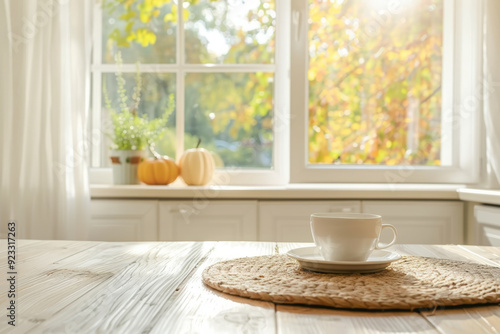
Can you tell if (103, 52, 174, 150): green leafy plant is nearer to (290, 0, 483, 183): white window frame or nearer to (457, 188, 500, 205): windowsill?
(290, 0, 483, 183): white window frame

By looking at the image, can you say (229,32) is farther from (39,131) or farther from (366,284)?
(366,284)

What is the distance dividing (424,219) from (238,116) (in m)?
0.97

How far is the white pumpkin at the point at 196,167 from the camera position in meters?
2.57

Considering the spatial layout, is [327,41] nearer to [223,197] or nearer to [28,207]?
[223,197]

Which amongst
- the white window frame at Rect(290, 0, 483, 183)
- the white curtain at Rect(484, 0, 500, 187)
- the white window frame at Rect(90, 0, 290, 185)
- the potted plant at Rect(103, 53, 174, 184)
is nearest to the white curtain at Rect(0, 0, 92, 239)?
the potted plant at Rect(103, 53, 174, 184)

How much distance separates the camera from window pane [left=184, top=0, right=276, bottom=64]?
9.15ft

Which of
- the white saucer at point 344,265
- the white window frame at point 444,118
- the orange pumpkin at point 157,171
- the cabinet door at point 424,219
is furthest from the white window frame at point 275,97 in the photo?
the white saucer at point 344,265

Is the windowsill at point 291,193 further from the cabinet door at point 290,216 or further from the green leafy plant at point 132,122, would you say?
the green leafy plant at point 132,122

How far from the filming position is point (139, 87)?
2.79 metres

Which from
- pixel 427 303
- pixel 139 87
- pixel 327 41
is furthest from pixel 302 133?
pixel 427 303

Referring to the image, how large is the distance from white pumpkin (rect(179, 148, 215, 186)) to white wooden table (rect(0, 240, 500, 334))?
1.62 metres

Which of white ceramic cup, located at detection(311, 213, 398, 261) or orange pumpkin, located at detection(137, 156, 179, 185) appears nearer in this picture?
white ceramic cup, located at detection(311, 213, 398, 261)

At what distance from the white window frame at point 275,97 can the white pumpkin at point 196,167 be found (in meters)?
0.14

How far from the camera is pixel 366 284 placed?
0.73 meters
